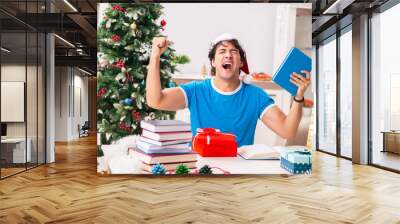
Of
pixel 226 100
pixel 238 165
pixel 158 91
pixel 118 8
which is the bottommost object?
pixel 238 165

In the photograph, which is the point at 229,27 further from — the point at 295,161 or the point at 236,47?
the point at 295,161

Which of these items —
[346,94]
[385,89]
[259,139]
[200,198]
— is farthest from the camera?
[346,94]

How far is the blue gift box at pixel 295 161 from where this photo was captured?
596 cm

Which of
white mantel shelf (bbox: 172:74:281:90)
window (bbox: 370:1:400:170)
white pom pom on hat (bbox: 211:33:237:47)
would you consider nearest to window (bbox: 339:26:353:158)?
window (bbox: 370:1:400:170)

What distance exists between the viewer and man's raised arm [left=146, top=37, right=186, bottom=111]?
5898mm

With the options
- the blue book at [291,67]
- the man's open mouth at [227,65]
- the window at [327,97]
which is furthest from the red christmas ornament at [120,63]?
the window at [327,97]

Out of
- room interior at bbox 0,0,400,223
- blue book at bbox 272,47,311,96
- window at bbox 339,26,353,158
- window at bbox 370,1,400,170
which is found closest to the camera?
room interior at bbox 0,0,400,223

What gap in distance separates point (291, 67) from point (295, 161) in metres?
1.38

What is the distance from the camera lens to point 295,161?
A: 597cm

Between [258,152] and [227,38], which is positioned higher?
[227,38]

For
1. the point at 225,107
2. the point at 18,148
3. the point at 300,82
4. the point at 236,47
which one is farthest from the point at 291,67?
the point at 18,148

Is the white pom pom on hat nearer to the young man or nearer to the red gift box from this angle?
the young man

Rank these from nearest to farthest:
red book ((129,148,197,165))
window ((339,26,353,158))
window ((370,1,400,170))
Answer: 1. red book ((129,148,197,165))
2. window ((370,1,400,170))
3. window ((339,26,353,158))

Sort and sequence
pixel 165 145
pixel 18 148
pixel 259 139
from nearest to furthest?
pixel 165 145 < pixel 259 139 < pixel 18 148
